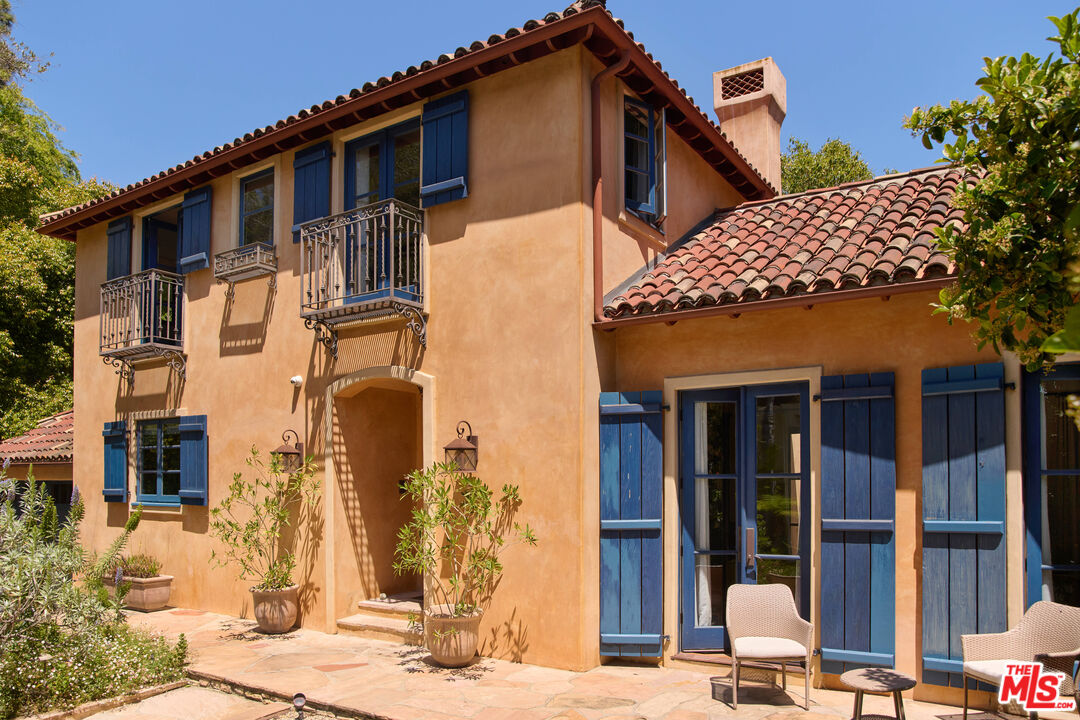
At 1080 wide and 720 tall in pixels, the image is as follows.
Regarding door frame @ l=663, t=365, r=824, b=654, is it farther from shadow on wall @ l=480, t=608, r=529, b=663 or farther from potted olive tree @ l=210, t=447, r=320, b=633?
potted olive tree @ l=210, t=447, r=320, b=633

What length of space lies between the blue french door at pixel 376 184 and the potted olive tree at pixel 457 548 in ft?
8.10

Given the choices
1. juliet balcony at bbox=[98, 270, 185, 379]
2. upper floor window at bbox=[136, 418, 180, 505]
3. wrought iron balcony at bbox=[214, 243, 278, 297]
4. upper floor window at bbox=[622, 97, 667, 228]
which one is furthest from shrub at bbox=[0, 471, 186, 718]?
upper floor window at bbox=[622, 97, 667, 228]

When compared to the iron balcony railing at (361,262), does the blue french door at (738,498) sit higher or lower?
lower

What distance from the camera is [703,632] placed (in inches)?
301

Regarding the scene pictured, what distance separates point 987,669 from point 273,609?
761 cm

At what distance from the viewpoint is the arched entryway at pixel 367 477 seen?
970 centimetres

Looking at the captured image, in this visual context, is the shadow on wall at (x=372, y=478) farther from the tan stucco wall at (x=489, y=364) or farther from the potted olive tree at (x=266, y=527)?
the potted olive tree at (x=266, y=527)

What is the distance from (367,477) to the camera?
10.3 metres

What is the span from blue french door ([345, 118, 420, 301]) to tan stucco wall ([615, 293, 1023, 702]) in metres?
3.11

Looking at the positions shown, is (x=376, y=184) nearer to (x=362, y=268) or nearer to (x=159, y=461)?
(x=362, y=268)

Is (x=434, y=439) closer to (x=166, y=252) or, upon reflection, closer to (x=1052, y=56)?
(x=1052, y=56)

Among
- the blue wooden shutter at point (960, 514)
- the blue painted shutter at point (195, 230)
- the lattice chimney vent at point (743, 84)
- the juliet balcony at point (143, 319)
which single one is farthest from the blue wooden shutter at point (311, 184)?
the blue wooden shutter at point (960, 514)

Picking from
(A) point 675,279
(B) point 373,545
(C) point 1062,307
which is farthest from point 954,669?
(B) point 373,545

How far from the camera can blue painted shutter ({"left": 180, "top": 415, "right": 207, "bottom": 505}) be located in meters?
11.3
